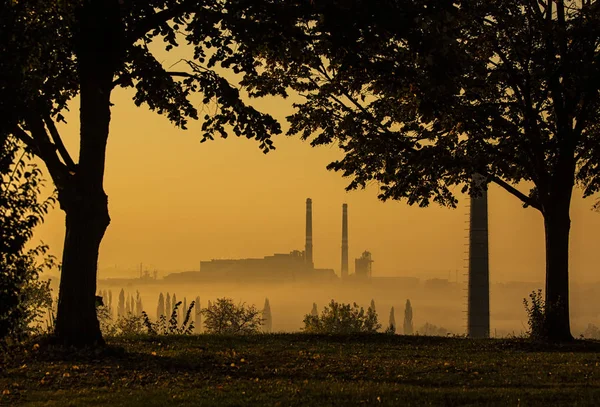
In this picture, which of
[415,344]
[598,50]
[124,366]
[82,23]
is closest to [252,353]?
[124,366]

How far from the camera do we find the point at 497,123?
25938mm

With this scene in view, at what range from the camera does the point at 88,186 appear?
20.6 m

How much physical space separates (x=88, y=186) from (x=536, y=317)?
15.8 m

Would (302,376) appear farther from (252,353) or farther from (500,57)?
(500,57)

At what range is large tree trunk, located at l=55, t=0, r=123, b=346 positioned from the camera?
2038 centimetres

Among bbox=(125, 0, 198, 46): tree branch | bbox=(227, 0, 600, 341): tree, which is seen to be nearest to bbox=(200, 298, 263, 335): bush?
bbox=(227, 0, 600, 341): tree

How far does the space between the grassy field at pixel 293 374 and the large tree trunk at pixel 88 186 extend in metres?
1.13

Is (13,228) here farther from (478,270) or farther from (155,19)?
(478,270)

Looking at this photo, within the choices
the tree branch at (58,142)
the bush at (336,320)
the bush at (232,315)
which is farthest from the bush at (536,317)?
the bush at (336,320)

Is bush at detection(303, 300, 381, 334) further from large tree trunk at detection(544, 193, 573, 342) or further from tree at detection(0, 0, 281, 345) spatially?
tree at detection(0, 0, 281, 345)

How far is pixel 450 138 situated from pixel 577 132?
4.52 metres

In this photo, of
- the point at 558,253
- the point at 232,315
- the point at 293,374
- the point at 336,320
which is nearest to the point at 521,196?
the point at 558,253

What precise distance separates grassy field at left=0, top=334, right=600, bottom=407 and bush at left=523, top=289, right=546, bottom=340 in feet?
5.70

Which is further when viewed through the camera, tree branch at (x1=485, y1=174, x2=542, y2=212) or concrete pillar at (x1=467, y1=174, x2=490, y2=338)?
concrete pillar at (x1=467, y1=174, x2=490, y2=338)
